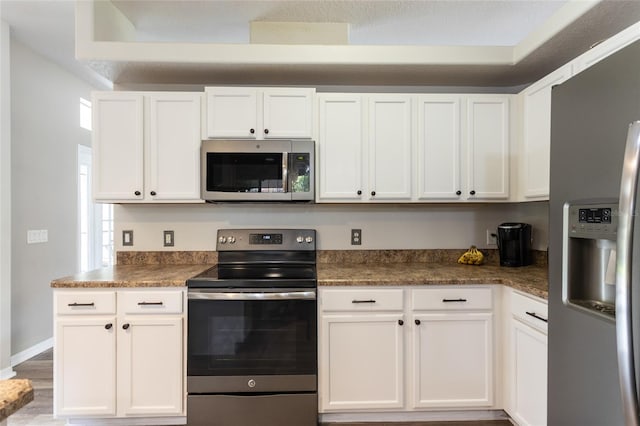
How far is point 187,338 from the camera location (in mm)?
1976

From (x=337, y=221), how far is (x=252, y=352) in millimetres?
1175

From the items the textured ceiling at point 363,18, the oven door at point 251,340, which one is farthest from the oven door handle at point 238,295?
the textured ceiling at point 363,18

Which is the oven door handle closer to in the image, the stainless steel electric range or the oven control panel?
the stainless steel electric range

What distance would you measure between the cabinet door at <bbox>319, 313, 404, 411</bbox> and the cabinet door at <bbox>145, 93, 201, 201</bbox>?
1344 millimetres

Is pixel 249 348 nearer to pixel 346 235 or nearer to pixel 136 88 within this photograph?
pixel 346 235

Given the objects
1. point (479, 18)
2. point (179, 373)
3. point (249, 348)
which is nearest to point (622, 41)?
point (479, 18)

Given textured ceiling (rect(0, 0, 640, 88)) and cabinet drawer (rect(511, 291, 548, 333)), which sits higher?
textured ceiling (rect(0, 0, 640, 88))

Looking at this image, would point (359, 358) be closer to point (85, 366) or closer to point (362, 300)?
point (362, 300)

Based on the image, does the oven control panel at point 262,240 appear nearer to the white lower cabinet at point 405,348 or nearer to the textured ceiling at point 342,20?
the white lower cabinet at point 405,348

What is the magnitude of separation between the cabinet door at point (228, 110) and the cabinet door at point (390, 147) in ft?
2.81

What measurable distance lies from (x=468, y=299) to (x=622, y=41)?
1.48 metres

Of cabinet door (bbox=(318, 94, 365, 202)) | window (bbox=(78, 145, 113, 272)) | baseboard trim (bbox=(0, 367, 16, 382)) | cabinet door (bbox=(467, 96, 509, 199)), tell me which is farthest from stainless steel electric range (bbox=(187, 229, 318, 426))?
window (bbox=(78, 145, 113, 272))

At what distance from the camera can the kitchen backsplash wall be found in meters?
2.65

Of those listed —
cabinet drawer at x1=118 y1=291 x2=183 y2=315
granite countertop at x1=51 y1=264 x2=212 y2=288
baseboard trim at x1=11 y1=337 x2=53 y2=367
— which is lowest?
baseboard trim at x1=11 y1=337 x2=53 y2=367
